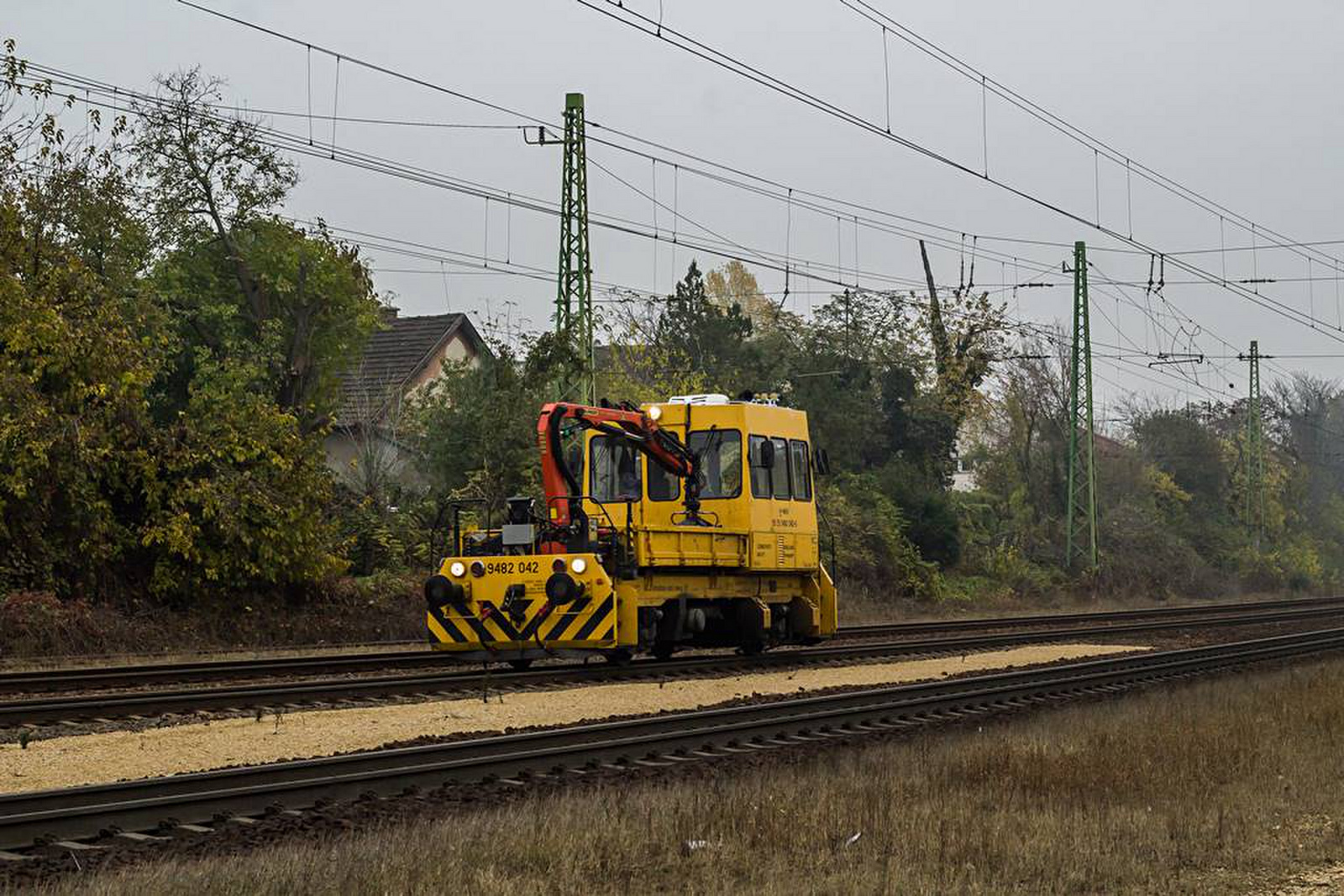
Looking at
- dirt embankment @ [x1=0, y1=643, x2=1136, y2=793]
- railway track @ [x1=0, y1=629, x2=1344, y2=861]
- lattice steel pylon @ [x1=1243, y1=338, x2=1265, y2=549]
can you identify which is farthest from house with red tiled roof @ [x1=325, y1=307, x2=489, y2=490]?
lattice steel pylon @ [x1=1243, y1=338, x2=1265, y2=549]

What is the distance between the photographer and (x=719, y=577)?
66.5ft

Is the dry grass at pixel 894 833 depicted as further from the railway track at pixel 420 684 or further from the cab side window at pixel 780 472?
the cab side window at pixel 780 472

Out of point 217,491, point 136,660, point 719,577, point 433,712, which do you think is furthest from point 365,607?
point 433,712

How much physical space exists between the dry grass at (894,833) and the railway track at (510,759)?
81cm

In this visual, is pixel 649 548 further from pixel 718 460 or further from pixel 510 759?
pixel 510 759

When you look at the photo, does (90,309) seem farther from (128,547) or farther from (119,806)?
(119,806)

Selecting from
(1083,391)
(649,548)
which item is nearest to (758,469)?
(649,548)

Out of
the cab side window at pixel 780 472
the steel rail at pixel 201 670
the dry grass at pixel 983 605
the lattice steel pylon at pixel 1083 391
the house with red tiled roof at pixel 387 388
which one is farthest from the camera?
the lattice steel pylon at pixel 1083 391

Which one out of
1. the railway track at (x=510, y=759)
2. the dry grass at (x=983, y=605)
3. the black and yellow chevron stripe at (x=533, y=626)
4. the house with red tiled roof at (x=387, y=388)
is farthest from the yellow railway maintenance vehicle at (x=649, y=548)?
the dry grass at (x=983, y=605)

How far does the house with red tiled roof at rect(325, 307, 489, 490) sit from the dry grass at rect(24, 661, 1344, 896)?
19423 millimetres

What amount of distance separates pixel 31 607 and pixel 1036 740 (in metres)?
14.2

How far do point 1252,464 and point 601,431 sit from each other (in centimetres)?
5828

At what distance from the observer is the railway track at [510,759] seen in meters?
8.61

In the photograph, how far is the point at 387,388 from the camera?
41.0 m
